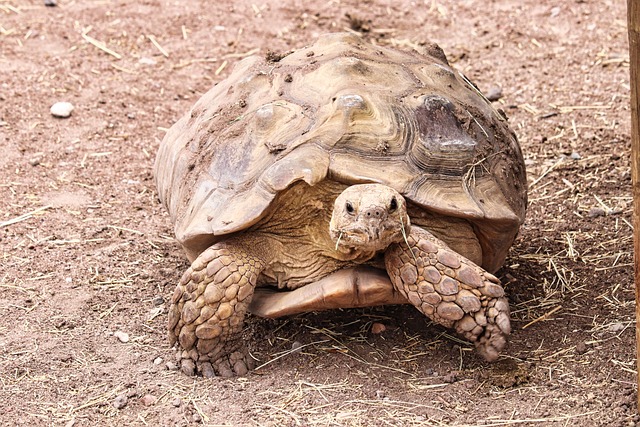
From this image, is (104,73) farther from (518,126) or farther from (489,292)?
(489,292)

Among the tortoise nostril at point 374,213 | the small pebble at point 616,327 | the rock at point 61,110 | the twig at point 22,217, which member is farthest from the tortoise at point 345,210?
the rock at point 61,110

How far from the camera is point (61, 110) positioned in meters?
6.67

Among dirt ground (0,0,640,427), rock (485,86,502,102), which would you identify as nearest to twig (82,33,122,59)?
dirt ground (0,0,640,427)

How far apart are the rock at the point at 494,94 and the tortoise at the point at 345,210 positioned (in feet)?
8.66

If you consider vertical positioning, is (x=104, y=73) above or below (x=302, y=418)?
below

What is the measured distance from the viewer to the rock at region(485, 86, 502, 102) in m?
6.96

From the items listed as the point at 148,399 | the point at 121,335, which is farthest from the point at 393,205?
the point at 121,335

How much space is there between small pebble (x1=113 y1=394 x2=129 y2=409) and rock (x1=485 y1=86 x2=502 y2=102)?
4130 mm

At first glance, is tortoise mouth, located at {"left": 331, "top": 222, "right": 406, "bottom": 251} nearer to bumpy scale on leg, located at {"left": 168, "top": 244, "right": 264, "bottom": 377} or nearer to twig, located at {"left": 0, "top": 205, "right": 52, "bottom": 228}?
bumpy scale on leg, located at {"left": 168, "top": 244, "right": 264, "bottom": 377}

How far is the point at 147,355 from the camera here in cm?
402

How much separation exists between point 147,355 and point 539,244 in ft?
6.91

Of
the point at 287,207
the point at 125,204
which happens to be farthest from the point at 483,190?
the point at 125,204

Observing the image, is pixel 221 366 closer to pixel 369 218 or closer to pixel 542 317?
pixel 369 218

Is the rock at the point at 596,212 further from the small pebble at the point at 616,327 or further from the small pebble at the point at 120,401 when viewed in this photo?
the small pebble at the point at 120,401
